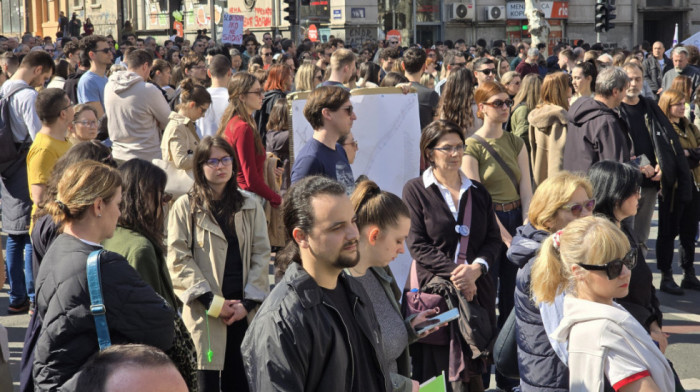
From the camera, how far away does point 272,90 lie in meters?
9.76

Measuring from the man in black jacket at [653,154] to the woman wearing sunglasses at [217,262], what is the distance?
14.3 feet

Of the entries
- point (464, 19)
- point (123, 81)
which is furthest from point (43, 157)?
point (464, 19)

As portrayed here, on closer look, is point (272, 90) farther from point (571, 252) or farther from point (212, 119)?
point (571, 252)

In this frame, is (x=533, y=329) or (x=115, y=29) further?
(x=115, y=29)

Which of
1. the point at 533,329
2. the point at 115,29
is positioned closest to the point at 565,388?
the point at 533,329

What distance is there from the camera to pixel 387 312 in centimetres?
399

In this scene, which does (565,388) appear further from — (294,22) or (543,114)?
(294,22)

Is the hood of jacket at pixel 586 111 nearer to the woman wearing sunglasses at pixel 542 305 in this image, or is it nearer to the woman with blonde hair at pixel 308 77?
the woman wearing sunglasses at pixel 542 305

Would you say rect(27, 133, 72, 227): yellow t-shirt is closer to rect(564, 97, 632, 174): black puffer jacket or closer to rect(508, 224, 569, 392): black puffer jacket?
rect(508, 224, 569, 392): black puffer jacket

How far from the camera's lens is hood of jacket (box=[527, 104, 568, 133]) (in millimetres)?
7934

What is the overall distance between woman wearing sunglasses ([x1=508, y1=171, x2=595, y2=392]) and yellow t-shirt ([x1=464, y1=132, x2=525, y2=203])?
160cm

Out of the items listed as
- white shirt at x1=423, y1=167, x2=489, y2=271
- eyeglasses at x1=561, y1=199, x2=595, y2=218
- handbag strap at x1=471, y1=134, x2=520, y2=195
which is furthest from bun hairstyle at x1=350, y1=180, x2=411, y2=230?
handbag strap at x1=471, y1=134, x2=520, y2=195

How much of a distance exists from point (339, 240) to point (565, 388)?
1397mm

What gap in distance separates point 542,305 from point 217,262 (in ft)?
6.12
